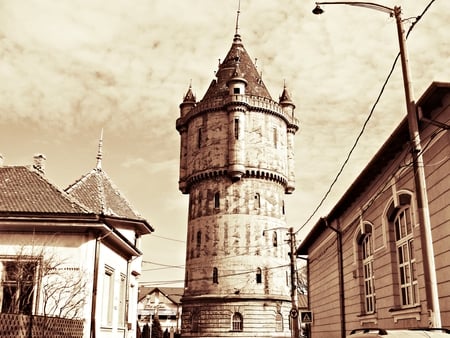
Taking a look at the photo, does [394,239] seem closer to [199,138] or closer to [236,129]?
[236,129]

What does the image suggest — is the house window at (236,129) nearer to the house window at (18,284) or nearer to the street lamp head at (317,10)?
the house window at (18,284)

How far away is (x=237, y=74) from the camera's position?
61.2m

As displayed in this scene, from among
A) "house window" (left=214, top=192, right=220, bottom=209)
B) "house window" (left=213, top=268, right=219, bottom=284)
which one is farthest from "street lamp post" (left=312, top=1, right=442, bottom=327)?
"house window" (left=213, top=268, right=219, bottom=284)

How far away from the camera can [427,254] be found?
351 inches

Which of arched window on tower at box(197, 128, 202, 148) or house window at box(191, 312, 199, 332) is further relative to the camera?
arched window on tower at box(197, 128, 202, 148)

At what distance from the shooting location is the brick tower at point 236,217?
2188 inches

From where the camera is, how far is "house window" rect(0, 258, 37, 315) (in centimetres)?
1577

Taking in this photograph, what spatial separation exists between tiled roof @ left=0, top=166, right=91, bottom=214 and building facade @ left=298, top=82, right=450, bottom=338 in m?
9.51

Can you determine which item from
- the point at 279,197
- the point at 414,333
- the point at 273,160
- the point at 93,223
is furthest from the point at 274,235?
the point at 414,333

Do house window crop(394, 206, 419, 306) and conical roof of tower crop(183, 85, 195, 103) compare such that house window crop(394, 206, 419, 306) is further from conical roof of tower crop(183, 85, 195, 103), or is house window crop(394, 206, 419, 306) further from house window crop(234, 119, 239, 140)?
conical roof of tower crop(183, 85, 195, 103)

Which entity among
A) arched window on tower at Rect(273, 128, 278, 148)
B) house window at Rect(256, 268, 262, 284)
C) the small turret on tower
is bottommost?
house window at Rect(256, 268, 262, 284)

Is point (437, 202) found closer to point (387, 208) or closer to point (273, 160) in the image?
point (387, 208)

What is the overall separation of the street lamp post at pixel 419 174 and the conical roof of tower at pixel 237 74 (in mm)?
50200

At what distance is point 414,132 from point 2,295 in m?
13.4
